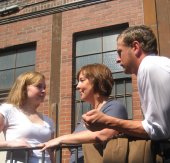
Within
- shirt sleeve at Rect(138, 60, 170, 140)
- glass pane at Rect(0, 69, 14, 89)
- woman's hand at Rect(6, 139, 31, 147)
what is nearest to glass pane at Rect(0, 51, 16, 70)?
glass pane at Rect(0, 69, 14, 89)

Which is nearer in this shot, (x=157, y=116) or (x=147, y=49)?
(x=157, y=116)

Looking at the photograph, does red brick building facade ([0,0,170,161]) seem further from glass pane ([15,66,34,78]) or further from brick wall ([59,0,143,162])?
glass pane ([15,66,34,78])

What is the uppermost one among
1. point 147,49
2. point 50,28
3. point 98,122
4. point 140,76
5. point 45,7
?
point 45,7

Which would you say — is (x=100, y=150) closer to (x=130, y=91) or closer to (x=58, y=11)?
(x=130, y=91)

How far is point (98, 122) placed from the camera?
83.3 inches

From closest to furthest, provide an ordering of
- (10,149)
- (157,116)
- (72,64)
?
(157,116), (10,149), (72,64)

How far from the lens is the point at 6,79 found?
739 centimetres

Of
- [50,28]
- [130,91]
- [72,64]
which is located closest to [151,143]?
[130,91]

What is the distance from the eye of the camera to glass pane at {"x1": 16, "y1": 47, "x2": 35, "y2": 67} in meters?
7.27

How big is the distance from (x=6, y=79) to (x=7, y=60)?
0.42 m

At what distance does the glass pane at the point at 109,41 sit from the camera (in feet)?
21.8

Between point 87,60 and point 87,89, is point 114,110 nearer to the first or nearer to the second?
point 87,89

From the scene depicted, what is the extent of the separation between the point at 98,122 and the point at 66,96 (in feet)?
14.4

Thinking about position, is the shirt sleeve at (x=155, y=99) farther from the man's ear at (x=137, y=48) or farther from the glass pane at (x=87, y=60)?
the glass pane at (x=87, y=60)
